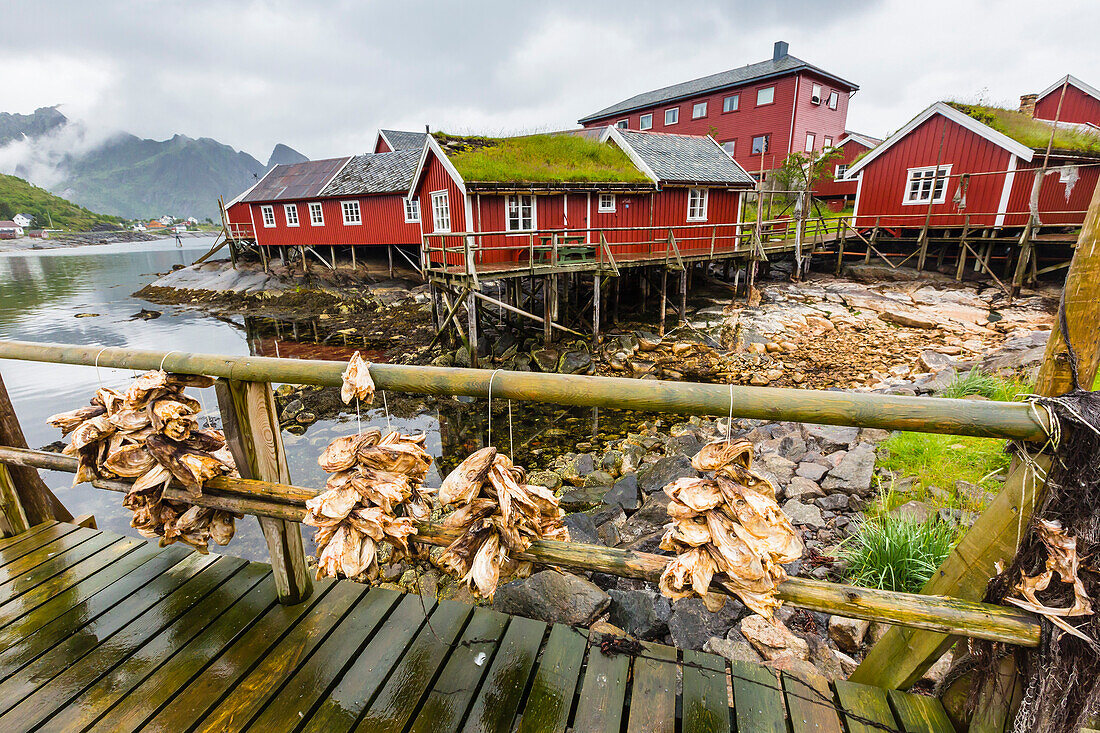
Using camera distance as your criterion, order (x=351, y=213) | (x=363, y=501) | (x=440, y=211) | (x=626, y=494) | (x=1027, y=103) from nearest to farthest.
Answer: (x=363, y=501) < (x=626, y=494) < (x=440, y=211) < (x=1027, y=103) < (x=351, y=213)

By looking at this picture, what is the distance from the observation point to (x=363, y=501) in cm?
169

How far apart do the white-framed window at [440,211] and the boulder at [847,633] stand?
15.5 meters

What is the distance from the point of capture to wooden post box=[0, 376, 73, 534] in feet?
9.55

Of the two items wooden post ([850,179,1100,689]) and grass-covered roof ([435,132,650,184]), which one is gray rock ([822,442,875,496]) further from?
grass-covered roof ([435,132,650,184])

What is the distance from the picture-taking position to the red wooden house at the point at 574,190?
14531 mm

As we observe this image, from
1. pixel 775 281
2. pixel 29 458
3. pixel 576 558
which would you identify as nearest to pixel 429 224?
pixel 775 281

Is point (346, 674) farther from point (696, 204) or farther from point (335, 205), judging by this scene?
point (335, 205)

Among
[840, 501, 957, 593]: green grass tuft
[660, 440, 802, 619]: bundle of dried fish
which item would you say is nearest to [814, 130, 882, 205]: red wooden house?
[840, 501, 957, 593]: green grass tuft

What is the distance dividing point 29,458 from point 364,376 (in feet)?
7.95

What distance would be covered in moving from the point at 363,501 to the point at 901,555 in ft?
12.1

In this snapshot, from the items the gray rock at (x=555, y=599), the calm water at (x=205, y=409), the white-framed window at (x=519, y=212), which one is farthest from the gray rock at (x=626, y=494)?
the white-framed window at (x=519, y=212)

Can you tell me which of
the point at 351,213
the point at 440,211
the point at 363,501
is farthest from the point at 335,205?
the point at 363,501

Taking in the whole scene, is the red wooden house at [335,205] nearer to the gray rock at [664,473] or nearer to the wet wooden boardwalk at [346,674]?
the gray rock at [664,473]

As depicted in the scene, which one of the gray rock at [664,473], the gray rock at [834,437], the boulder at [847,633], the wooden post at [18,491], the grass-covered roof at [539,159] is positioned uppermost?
the grass-covered roof at [539,159]
